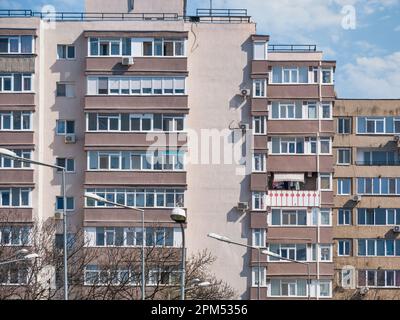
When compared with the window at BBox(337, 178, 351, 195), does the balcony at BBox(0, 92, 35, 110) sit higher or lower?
higher

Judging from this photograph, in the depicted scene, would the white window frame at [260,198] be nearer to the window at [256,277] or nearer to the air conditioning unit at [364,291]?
the window at [256,277]

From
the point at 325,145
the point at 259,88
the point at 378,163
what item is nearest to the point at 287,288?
the point at 325,145

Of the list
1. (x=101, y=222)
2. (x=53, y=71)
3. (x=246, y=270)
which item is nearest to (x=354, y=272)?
(x=246, y=270)

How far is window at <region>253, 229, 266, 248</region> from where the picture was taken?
848 inches

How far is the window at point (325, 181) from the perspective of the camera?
2267 centimetres

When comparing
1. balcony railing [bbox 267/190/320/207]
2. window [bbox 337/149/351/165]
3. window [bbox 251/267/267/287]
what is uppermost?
window [bbox 337/149/351/165]

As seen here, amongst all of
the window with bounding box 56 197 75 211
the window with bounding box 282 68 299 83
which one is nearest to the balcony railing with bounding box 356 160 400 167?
the window with bounding box 282 68 299 83

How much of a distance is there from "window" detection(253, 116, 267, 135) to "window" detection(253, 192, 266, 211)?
3.81 ft

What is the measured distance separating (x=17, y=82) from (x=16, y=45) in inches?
27.4

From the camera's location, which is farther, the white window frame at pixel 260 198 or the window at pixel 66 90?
the window at pixel 66 90

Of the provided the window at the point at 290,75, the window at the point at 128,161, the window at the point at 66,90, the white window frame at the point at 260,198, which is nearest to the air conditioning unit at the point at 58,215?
the window at the point at 128,161

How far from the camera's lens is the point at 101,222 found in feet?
69.1

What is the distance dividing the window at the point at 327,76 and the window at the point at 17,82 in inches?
219

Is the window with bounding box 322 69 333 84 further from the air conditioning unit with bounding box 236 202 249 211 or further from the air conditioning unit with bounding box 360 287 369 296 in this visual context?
the air conditioning unit with bounding box 360 287 369 296
